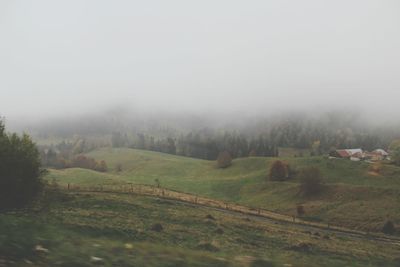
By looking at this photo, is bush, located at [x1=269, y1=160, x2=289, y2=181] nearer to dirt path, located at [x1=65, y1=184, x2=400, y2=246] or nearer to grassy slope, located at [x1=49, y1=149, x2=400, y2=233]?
grassy slope, located at [x1=49, y1=149, x2=400, y2=233]

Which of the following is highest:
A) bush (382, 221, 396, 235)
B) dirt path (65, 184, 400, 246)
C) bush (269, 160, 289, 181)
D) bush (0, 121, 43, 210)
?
bush (0, 121, 43, 210)

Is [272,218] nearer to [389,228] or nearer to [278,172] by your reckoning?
[389,228]

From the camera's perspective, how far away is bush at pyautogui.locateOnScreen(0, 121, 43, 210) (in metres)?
46.3

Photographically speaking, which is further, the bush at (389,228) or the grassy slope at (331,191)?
the grassy slope at (331,191)

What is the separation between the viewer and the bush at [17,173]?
4634 centimetres

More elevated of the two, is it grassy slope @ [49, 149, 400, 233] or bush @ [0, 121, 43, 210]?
bush @ [0, 121, 43, 210]

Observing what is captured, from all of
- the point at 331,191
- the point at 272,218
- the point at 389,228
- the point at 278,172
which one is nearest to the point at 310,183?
the point at 331,191

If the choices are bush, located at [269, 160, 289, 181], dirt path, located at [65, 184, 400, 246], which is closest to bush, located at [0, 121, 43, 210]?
dirt path, located at [65, 184, 400, 246]

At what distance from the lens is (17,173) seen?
48125 mm

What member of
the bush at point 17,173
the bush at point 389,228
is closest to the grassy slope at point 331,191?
the bush at point 389,228

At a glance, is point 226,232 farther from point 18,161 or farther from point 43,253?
point 43,253

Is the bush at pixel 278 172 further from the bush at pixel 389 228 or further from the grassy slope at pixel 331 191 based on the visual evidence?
the bush at pixel 389 228

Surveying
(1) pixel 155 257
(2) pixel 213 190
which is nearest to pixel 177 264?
(1) pixel 155 257

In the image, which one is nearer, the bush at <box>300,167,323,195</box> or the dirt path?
the dirt path
